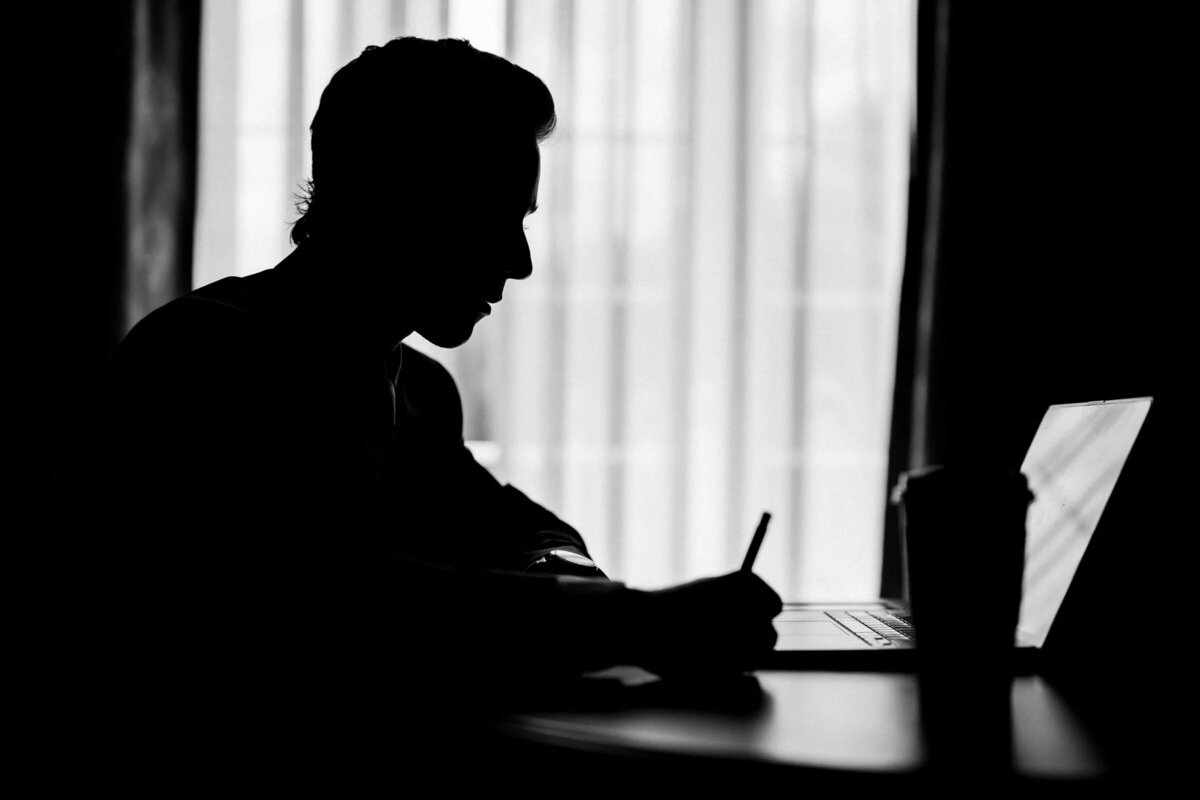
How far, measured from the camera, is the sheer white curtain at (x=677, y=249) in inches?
79.0

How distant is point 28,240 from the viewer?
1.91 m

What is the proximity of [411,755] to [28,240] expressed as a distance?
187cm

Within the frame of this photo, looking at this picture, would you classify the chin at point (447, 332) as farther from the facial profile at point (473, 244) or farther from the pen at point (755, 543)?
the pen at point (755, 543)

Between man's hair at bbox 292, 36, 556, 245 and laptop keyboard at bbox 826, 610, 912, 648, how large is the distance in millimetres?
665

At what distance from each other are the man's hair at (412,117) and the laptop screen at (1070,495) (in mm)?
694

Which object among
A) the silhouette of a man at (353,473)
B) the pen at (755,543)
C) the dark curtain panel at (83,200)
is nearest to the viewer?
the silhouette of a man at (353,473)

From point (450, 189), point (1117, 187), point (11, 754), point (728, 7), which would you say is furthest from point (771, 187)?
point (11, 754)

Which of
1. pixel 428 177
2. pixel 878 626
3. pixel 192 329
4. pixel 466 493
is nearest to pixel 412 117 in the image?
pixel 428 177

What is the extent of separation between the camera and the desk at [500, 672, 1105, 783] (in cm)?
53

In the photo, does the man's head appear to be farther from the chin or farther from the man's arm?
the man's arm

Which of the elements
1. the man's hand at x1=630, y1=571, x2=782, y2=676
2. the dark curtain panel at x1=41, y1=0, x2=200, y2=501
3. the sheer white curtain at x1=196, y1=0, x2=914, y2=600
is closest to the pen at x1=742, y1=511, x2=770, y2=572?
the man's hand at x1=630, y1=571, x2=782, y2=676

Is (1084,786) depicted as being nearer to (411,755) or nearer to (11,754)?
(411,755)

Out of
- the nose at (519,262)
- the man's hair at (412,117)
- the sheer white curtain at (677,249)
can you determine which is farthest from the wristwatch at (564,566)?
the sheer white curtain at (677,249)

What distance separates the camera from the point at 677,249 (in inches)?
79.6
